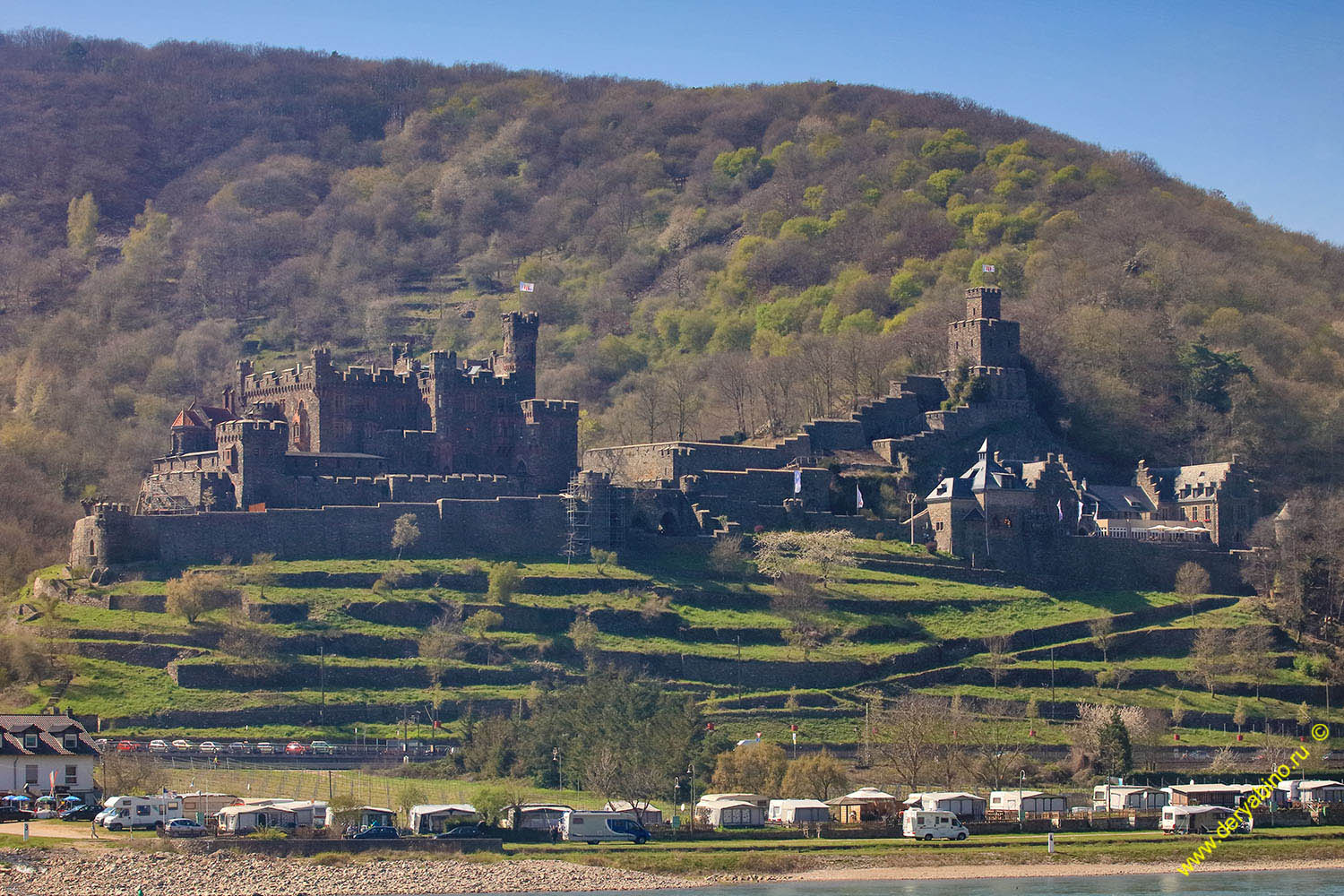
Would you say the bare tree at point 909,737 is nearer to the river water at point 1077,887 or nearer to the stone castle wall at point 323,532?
the river water at point 1077,887

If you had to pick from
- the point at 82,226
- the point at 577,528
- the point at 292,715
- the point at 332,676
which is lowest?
the point at 292,715

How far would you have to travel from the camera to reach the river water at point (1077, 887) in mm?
64312

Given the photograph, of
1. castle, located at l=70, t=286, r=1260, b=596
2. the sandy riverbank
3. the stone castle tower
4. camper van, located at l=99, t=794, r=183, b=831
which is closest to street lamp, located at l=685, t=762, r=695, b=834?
the sandy riverbank

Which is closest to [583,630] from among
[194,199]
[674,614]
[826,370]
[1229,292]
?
[674,614]

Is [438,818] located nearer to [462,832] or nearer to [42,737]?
[462,832]

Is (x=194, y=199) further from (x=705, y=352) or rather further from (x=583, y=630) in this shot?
(x=583, y=630)

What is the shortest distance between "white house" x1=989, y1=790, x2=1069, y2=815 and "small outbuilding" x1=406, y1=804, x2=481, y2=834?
58.5 feet

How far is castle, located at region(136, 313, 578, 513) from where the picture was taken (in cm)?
9838

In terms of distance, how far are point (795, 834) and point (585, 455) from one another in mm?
42811

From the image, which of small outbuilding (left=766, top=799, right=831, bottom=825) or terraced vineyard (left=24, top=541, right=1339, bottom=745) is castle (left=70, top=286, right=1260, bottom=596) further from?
small outbuilding (left=766, top=799, right=831, bottom=825)

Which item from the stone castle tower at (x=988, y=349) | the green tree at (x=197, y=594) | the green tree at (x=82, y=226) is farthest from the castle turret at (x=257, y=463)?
the green tree at (x=82, y=226)

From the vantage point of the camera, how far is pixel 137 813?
67438mm

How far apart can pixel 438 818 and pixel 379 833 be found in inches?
78.9

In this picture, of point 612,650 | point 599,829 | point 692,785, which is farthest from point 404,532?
A: point 599,829
